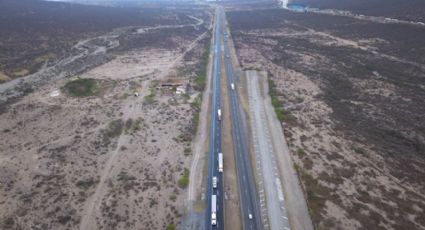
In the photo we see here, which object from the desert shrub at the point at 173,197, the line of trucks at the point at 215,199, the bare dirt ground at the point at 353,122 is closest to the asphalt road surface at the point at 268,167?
the bare dirt ground at the point at 353,122

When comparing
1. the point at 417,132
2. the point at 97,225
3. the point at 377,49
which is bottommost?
the point at 97,225

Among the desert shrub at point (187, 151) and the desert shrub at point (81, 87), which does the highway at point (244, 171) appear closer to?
the desert shrub at point (187, 151)

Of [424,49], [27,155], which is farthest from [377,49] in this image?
[27,155]

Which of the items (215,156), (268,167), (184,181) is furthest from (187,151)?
(268,167)

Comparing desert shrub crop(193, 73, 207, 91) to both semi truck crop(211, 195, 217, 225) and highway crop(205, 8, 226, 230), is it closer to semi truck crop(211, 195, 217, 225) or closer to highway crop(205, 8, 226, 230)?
highway crop(205, 8, 226, 230)

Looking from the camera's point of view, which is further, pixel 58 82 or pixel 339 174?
pixel 58 82

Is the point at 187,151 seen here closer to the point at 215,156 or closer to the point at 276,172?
the point at 215,156

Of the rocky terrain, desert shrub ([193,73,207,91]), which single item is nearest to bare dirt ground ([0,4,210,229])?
desert shrub ([193,73,207,91])

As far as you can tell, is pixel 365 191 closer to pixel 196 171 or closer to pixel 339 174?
pixel 339 174
